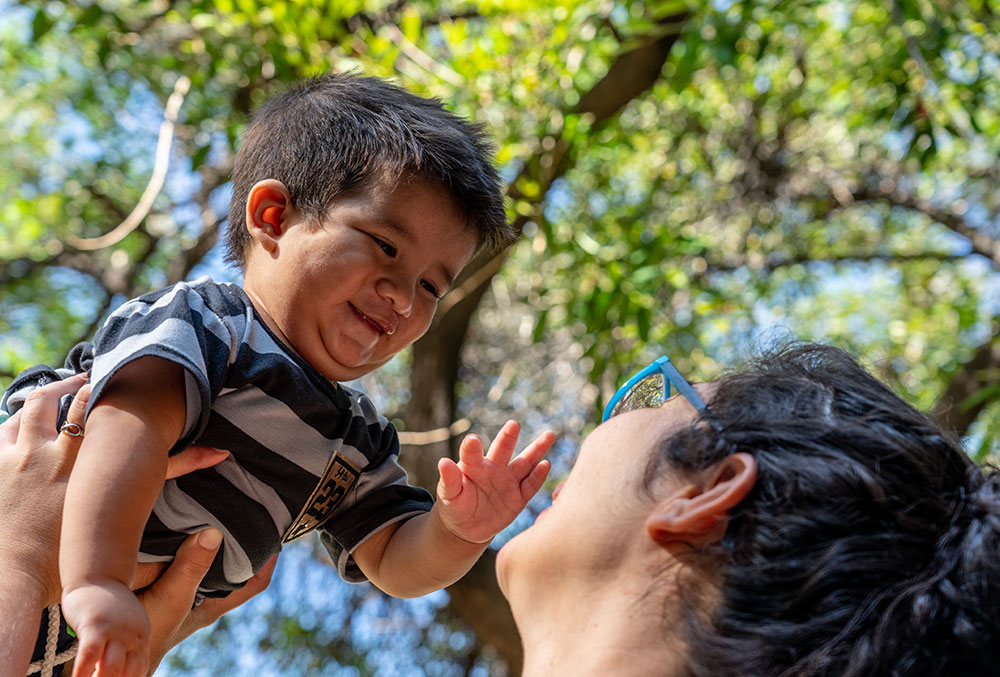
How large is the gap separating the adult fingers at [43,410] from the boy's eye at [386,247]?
20.7 inches

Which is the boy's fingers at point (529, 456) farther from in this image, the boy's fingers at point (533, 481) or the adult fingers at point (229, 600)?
the adult fingers at point (229, 600)

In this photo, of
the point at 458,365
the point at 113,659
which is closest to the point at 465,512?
the point at 113,659

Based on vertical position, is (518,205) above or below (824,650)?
below

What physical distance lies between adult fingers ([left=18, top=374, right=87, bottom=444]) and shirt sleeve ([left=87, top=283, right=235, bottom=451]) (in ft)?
0.67

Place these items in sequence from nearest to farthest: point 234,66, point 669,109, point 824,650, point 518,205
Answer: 1. point 824,650
2. point 518,205
3. point 234,66
4. point 669,109

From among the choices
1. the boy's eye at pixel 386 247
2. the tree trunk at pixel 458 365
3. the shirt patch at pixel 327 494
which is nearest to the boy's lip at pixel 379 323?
the boy's eye at pixel 386 247

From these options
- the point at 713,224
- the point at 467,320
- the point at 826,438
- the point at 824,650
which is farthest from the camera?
the point at 713,224

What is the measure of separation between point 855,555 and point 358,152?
40.1 inches

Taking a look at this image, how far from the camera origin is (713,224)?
5062 millimetres

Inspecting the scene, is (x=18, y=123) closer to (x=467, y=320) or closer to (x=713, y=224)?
(x=467, y=320)

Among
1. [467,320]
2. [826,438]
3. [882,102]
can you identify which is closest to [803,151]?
[882,102]

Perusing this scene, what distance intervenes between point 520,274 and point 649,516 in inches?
157

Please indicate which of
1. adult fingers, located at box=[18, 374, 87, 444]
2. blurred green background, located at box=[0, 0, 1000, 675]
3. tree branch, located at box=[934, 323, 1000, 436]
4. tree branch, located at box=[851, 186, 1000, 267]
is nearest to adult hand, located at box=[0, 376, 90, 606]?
adult fingers, located at box=[18, 374, 87, 444]

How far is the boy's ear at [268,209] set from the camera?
1.62m
